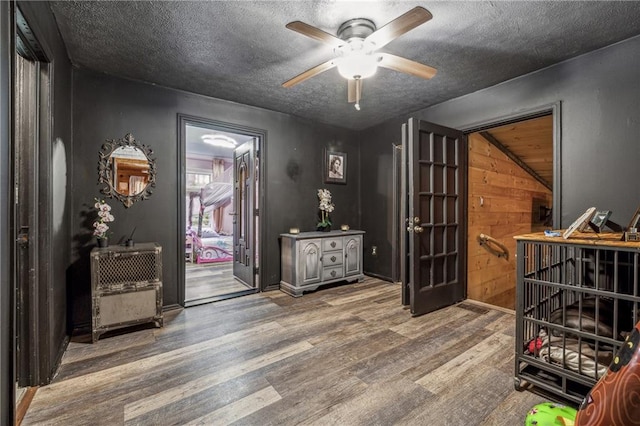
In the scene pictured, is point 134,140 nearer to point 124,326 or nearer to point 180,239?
point 180,239

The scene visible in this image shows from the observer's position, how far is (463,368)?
1.95 metres

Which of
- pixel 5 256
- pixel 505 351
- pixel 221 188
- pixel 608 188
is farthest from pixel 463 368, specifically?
pixel 221 188

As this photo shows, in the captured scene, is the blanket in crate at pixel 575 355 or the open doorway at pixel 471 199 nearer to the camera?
the blanket in crate at pixel 575 355

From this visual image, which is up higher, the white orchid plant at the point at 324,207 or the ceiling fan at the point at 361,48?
the ceiling fan at the point at 361,48

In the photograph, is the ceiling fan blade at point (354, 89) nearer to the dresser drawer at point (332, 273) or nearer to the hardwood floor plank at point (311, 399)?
the hardwood floor plank at point (311, 399)

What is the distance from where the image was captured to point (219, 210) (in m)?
8.23

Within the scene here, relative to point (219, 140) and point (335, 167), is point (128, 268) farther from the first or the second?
point (219, 140)

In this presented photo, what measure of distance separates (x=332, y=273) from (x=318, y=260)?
0.30 meters

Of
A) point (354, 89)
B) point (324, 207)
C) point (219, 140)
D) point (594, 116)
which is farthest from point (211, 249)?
point (594, 116)

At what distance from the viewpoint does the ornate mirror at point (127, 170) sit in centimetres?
273

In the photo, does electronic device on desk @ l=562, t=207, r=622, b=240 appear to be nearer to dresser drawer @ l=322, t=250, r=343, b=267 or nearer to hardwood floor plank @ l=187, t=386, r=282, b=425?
hardwood floor plank @ l=187, t=386, r=282, b=425

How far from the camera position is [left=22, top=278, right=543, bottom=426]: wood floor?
1519mm

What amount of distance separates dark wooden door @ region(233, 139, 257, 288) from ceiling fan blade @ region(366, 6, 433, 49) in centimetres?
236

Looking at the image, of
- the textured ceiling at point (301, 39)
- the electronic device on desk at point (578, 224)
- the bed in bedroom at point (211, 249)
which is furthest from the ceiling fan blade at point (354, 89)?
the bed in bedroom at point (211, 249)
